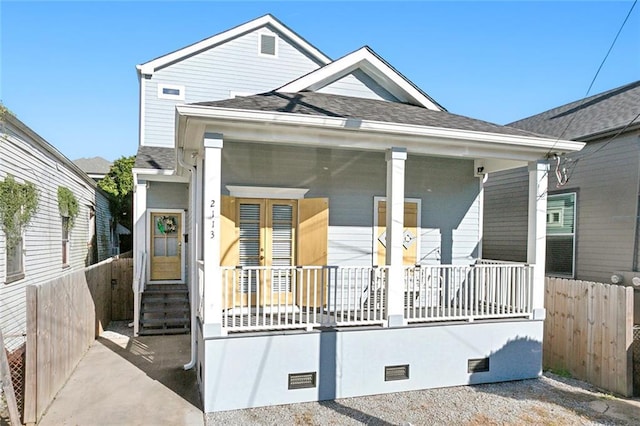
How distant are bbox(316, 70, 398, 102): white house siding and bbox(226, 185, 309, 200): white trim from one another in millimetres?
2143

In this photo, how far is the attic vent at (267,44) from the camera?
1184 cm

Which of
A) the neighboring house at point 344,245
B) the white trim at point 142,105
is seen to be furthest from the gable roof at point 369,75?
the white trim at point 142,105

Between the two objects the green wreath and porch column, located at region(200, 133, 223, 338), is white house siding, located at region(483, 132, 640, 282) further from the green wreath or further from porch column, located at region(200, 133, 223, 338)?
the green wreath

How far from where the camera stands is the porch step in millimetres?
8383

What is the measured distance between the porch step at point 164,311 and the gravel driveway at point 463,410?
4.30 metres

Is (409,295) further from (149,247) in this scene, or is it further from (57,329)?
(149,247)

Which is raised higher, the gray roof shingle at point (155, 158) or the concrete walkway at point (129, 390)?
the gray roof shingle at point (155, 158)

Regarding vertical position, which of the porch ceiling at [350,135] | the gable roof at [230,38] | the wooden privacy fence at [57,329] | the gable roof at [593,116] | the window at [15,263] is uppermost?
the gable roof at [230,38]

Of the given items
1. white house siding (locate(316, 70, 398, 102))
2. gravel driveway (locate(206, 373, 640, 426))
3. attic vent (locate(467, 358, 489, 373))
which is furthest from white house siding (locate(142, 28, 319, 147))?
attic vent (locate(467, 358, 489, 373))

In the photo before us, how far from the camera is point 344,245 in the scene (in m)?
6.77

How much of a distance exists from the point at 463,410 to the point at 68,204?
351 inches

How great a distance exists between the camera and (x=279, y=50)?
12.0 m

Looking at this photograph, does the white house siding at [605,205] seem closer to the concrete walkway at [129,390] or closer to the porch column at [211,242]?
the porch column at [211,242]

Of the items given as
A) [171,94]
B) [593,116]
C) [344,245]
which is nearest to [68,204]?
[171,94]
